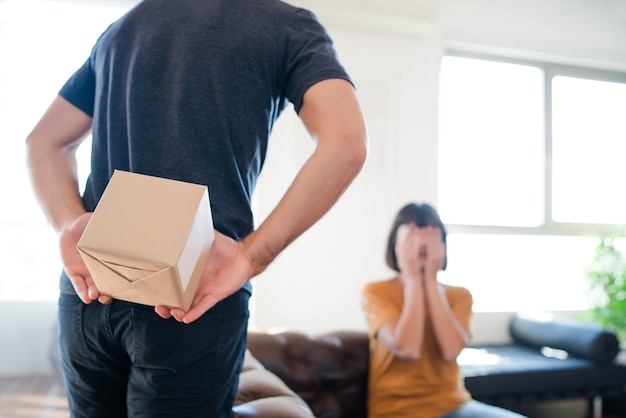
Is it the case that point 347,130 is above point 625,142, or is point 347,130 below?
below

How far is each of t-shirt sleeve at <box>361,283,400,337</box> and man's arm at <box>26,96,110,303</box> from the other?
1274mm

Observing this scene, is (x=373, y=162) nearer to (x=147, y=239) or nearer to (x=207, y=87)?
(x=207, y=87)

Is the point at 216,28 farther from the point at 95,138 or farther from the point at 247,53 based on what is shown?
the point at 95,138

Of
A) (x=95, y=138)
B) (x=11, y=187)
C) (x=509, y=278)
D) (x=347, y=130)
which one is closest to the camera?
(x=347, y=130)

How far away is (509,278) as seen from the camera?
4266 millimetres

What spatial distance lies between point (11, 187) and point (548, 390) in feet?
11.1

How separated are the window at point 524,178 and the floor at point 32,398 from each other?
2644mm

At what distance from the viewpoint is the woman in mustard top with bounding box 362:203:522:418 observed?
183 cm

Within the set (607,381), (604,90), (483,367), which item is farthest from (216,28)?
(604,90)

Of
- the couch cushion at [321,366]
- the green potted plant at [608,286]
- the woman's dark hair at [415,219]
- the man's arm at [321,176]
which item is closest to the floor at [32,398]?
the couch cushion at [321,366]

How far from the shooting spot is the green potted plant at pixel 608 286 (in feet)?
12.7

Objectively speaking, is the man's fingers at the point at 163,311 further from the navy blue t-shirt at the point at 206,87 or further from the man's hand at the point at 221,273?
the navy blue t-shirt at the point at 206,87

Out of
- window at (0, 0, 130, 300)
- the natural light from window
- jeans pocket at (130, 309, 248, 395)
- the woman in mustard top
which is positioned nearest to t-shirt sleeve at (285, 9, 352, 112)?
jeans pocket at (130, 309, 248, 395)

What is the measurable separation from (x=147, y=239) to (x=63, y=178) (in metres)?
0.37
